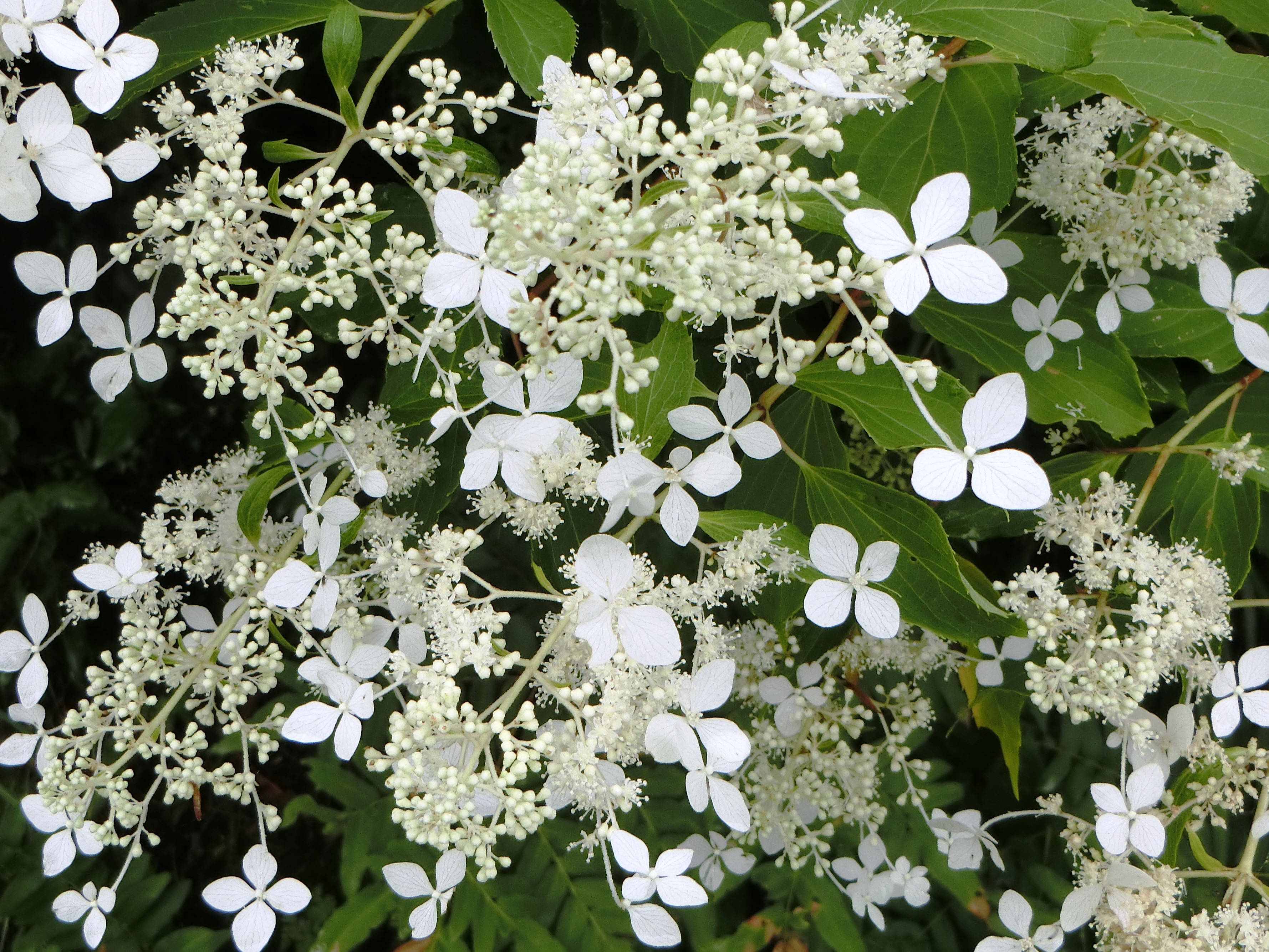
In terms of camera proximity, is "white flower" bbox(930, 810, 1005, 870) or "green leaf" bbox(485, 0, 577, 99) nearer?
"green leaf" bbox(485, 0, 577, 99)

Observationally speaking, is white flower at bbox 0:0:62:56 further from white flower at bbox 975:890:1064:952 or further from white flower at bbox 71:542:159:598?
white flower at bbox 975:890:1064:952

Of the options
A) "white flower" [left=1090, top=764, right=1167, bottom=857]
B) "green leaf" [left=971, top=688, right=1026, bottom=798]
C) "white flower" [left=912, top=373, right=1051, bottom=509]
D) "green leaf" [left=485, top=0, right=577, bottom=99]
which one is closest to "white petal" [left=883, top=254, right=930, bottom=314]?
"white flower" [left=912, top=373, right=1051, bottom=509]

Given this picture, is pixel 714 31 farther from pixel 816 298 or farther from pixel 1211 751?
pixel 1211 751

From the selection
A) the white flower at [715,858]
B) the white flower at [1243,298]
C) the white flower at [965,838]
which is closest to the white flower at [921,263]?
the white flower at [1243,298]

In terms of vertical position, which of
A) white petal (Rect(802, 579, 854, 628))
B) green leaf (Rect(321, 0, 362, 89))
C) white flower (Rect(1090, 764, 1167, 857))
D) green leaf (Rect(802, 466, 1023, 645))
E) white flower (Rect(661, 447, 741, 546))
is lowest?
white flower (Rect(1090, 764, 1167, 857))

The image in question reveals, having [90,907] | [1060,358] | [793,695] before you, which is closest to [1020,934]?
[793,695]

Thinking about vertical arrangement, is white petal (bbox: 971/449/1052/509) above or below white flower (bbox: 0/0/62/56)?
below

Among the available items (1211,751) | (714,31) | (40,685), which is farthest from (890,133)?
(40,685)
